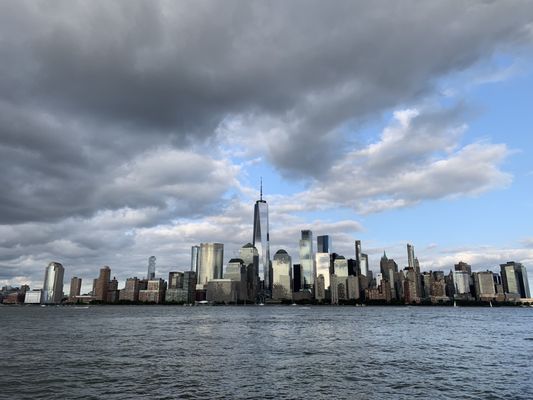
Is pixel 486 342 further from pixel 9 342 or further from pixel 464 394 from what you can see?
pixel 9 342

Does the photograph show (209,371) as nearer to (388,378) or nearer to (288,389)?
(288,389)

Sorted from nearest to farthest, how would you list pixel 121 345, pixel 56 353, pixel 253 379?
1. pixel 253 379
2. pixel 56 353
3. pixel 121 345

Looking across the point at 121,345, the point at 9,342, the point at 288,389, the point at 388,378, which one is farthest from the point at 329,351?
the point at 9,342

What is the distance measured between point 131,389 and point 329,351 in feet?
132

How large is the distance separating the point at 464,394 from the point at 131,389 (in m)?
33.5

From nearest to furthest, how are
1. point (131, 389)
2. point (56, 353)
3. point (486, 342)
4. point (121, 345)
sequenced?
1. point (131, 389)
2. point (56, 353)
3. point (121, 345)
4. point (486, 342)

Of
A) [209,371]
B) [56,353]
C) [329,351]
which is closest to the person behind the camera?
[209,371]

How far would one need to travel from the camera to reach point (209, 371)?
2067 inches

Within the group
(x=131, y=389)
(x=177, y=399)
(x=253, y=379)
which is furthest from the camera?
(x=253, y=379)

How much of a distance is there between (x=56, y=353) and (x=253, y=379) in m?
39.0

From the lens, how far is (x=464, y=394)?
42219 millimetres

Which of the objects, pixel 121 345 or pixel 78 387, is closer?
pixel 78 387

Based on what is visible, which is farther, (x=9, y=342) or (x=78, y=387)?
(x=9, y=342)

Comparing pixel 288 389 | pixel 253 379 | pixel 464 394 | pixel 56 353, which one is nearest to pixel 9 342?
pixel 56 353
